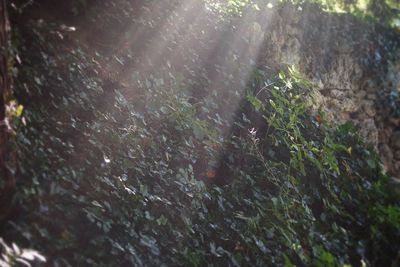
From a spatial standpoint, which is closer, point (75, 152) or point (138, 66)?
point (75, 152)

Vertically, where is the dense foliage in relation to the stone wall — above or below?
below

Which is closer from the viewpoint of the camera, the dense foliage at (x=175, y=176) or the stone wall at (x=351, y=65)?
the dense foliage at (x=175, y=176)

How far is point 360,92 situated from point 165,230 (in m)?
5.21

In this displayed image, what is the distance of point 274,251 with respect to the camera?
9.87 ft

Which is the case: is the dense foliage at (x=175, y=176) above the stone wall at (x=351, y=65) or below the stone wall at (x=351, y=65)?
below

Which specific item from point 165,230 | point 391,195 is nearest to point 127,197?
point 165,230

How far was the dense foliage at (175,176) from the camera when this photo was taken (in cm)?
218

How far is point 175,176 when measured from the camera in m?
2.92

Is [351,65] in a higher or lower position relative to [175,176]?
higher

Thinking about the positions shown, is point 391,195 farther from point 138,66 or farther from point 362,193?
point 138,66

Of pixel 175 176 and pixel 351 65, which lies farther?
pixel 351 65

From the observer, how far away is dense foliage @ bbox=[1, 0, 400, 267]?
2.18 metres

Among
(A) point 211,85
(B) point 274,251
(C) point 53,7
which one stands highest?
(C) point 53,7

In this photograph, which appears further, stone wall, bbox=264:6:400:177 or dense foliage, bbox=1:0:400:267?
stone wall, bbox=264:6:400:177
